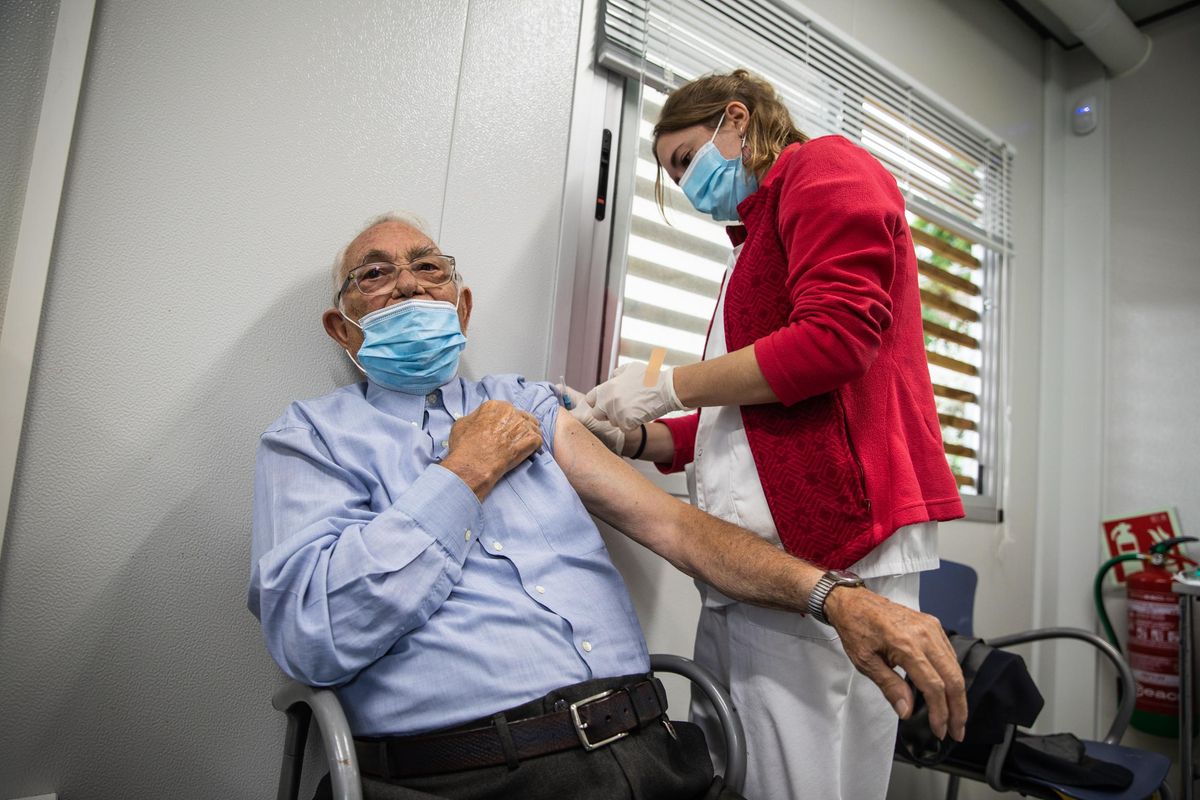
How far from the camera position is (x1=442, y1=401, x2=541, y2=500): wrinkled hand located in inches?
45.6

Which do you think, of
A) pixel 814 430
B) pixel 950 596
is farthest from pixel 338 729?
pixel 950 596

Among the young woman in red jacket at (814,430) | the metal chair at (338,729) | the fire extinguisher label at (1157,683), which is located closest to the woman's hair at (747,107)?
the young woman in red jacket at (814,430)

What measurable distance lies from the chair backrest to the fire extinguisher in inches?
38.6

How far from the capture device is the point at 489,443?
1206 mm

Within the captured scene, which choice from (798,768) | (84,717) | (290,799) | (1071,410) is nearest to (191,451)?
(84,717)

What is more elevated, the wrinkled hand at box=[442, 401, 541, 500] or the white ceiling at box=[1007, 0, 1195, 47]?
the white ceiling at box=[1007, 0, 1195, 47]

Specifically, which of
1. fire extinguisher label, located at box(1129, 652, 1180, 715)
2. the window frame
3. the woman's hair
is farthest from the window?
fire extinguisher label, located at box(1129, 652, 1180, 715)

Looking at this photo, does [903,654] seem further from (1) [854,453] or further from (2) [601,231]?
(2) [601,231]

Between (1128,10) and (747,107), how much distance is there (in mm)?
3091

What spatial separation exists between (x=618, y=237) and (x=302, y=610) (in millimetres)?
1211

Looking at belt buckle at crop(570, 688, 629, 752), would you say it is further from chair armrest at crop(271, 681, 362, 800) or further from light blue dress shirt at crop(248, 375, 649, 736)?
chair armrest at crop(271, 681, 362, 800)

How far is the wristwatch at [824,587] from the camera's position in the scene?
39.8 inches

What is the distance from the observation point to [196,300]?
1342mm

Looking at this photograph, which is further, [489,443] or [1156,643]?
[1156,643]
